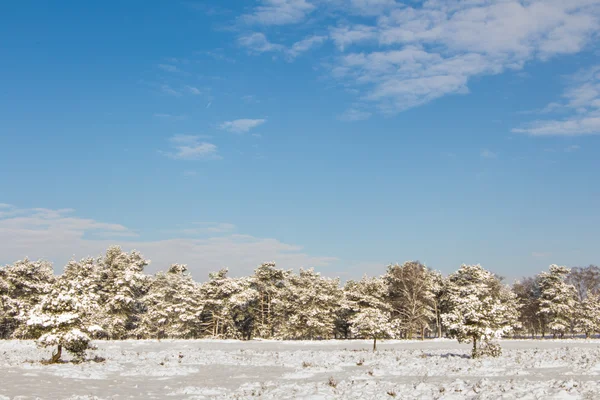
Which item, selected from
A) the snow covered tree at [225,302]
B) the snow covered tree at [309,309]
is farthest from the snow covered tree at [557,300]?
the snow covered tree at [225,302]

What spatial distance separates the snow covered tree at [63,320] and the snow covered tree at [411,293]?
175 ft

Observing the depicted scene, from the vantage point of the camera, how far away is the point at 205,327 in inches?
3103

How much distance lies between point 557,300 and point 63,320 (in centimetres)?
7485

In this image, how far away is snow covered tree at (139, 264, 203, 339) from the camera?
7156 cm

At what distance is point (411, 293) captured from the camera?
7475cm

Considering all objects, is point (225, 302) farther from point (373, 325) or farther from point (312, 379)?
point (312, 379)

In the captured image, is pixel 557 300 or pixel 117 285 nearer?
pixel 117 285

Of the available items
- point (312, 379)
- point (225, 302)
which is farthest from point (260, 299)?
point (312, 379)

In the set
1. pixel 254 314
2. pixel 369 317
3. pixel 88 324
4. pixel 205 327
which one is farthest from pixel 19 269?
pixel 369 317

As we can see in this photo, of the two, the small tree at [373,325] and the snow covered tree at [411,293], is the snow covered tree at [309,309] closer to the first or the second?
the snow covered tree at [411,293]

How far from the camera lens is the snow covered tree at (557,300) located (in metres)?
72.1

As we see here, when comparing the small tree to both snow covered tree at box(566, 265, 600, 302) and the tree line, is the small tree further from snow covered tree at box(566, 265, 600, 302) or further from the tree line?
snow covered tree at box(566, 265, 600, 302)

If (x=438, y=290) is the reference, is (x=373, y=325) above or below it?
below

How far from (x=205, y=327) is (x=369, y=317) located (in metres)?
43.0
